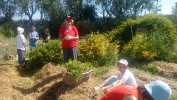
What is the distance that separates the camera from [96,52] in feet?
28.5

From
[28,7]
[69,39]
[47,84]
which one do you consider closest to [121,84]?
[69,39]

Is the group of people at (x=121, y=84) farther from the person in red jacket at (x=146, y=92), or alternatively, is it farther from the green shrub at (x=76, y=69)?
the green shrub at (x=76, y=69)

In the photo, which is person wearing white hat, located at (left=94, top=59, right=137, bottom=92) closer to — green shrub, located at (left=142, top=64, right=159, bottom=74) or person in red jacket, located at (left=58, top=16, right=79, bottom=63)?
person in red jacket, located at (left=58, top=16, right=79, bottom=63)

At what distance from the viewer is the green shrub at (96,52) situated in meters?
8.63

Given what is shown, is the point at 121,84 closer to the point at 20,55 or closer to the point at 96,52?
the point at 96,52

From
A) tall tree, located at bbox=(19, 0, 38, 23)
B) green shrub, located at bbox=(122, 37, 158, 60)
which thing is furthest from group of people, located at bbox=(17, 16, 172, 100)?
tall tree, located at bbox=(19, 0, 38, 23)

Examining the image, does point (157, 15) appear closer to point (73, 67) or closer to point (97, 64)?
point (97, 64)

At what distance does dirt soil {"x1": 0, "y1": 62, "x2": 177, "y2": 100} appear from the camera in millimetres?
6023

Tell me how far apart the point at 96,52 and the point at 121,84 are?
3870 mm

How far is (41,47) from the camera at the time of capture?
29.2 ft

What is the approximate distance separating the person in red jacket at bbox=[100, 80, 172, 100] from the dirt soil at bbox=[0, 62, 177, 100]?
316 centimetres

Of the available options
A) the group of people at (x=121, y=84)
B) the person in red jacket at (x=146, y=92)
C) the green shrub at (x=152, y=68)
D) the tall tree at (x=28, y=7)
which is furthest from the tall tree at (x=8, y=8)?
the person in red jacket at (x=146, y=92)

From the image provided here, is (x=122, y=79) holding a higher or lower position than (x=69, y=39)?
lower

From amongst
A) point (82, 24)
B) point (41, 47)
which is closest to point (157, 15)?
point (41, 47)
